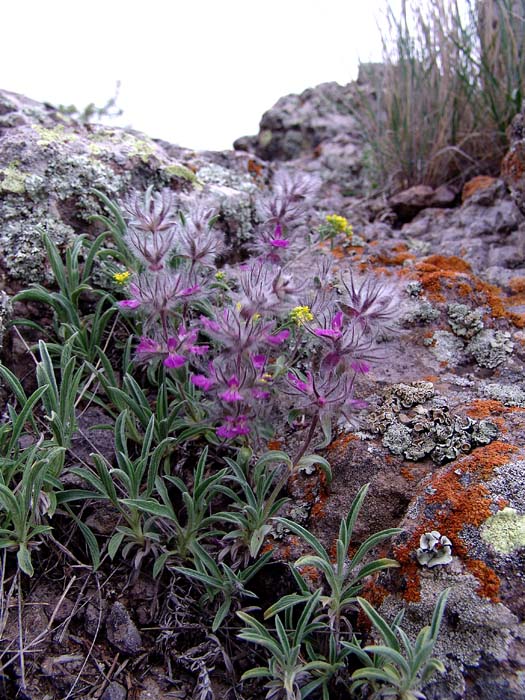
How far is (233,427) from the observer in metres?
1.96

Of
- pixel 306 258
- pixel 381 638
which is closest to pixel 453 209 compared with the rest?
pixel 306 258

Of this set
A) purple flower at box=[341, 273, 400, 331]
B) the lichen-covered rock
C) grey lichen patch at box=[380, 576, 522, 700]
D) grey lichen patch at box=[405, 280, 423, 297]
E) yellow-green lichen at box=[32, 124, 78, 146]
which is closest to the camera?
grey lichen patch at box=[380, 576, 522, 700]

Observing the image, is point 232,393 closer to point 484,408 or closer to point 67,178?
point 484,408

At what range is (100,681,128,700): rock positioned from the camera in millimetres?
1900

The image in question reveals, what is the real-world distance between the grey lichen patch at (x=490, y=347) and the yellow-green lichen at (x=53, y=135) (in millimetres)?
2698

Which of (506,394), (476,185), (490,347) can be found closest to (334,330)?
(506,394)

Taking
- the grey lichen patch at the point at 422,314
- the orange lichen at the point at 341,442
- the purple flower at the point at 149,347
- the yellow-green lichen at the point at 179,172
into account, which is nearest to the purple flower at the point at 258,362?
the purple flower at the point at 149,347

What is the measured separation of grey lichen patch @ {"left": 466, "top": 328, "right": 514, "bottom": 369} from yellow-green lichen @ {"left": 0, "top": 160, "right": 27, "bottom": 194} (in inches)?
101

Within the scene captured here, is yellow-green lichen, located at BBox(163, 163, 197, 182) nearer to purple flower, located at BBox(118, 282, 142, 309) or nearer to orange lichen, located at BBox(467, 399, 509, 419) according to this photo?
purple flower, located at BBox(118, 282, 142, 309)

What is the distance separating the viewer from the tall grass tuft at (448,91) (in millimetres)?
4332

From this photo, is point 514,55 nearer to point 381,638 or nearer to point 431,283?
point 431,283

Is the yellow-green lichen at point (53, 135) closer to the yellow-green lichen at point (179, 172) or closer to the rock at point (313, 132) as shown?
the yellow-green lichen at point (179, 172)

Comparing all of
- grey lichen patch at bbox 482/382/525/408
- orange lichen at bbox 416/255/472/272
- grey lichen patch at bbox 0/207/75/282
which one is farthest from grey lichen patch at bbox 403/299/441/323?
grey lichen patch at bbox 0/207/75/282

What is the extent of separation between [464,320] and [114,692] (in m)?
2.32
